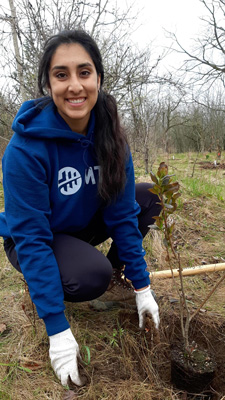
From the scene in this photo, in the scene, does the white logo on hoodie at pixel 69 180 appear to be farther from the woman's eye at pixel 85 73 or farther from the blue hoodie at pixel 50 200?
the woman's eye at pixel 85 73

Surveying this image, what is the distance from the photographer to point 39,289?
4.32 feet

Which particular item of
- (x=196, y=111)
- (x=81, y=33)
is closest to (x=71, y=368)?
(x=81, y=33)

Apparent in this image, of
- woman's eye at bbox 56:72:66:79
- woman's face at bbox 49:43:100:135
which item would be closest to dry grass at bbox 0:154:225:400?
woman's face at bbox 49:43:100:135

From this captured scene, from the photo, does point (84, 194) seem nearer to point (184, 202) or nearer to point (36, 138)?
point (36, 138)

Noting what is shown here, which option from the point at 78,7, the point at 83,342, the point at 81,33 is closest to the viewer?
the point at 81,33

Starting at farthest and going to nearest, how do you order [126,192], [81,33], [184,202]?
1. [184,202]
2. [126,192]
3. [81,33]

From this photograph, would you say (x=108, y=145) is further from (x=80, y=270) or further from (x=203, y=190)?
(x=203, y=190)

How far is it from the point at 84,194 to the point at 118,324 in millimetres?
743

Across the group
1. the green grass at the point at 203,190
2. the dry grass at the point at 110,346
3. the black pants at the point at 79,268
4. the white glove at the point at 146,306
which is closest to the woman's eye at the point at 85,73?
the black pants at the point at 79,268

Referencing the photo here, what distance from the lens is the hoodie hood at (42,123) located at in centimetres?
138

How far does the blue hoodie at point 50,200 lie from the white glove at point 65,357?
0.05m

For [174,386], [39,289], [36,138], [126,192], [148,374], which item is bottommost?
[174,386]

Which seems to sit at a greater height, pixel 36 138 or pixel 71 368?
pixel 36 138

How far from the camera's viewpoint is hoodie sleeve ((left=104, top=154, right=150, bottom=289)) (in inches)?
66.1
